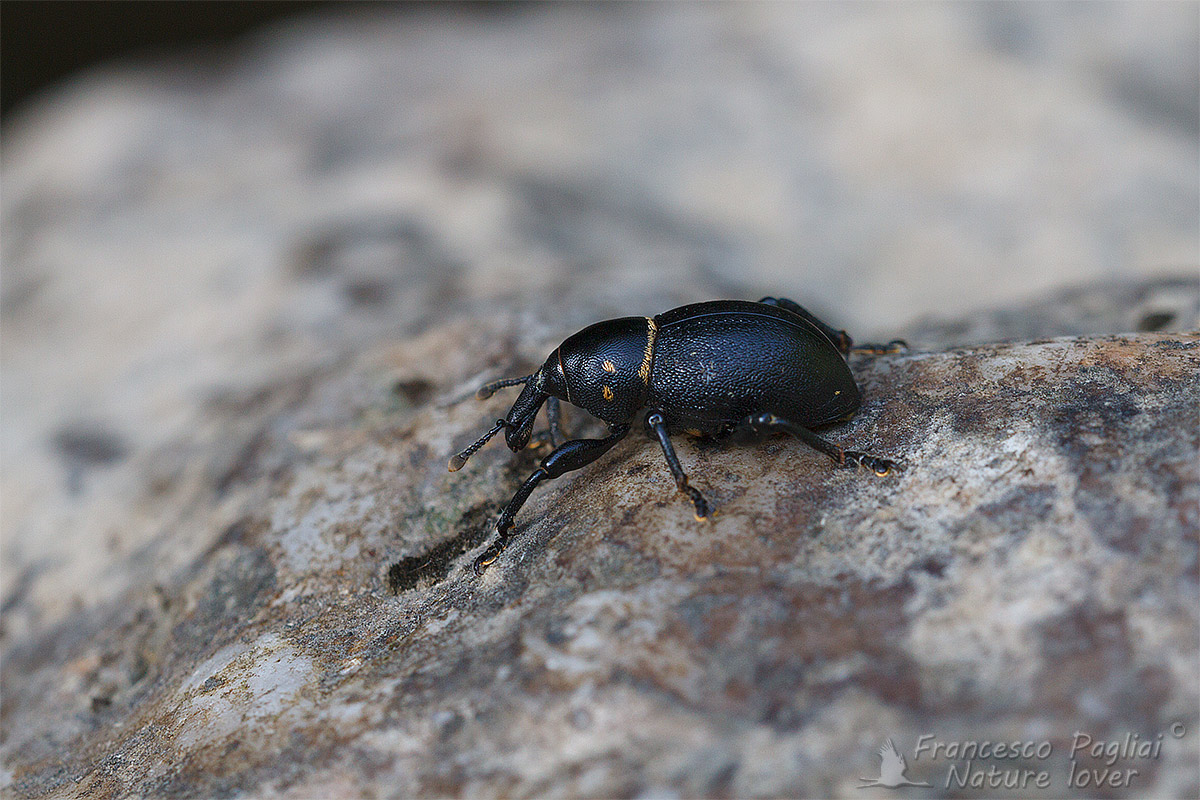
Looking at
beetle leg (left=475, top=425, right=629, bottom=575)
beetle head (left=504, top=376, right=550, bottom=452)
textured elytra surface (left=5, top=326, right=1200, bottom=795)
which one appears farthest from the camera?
beetle head (left=504, top=376, right=550, bottom=452)

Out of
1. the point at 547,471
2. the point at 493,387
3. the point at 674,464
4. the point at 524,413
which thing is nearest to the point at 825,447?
the point at 674,464

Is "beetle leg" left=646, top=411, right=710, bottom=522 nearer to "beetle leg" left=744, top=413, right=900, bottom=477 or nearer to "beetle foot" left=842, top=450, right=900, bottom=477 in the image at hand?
"beetle leg" left=744, top=413, right=900, bottom=477

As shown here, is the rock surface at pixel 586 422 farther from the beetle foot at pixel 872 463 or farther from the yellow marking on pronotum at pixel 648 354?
the yellow marking on pronotum at pixel 648 354

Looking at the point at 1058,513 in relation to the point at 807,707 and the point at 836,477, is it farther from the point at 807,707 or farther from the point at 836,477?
the point at 807,707

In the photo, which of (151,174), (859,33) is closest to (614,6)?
(859,33)

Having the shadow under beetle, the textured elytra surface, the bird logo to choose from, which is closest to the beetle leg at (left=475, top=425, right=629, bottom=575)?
the shadow under beetle

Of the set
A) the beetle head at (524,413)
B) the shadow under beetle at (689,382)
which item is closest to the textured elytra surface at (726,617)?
the shadow under beetle at (689,382)
